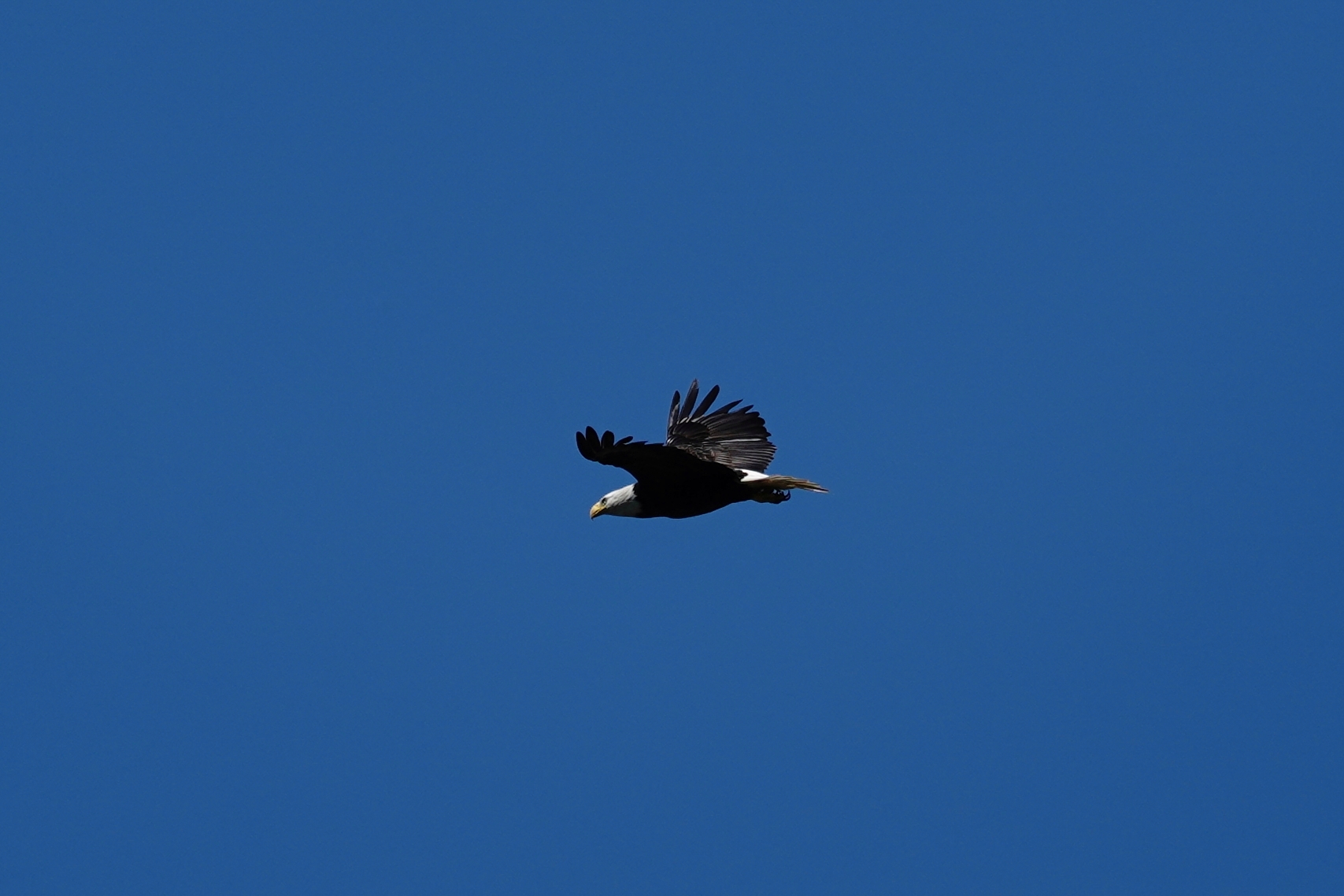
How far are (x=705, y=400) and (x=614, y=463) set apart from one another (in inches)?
133

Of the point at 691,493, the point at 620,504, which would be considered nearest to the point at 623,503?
the point at 620,504

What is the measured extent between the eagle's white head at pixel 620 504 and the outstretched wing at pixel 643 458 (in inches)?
20.7

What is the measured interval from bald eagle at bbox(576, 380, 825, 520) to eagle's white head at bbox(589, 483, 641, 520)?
1 cm

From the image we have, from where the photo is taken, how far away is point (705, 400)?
854 inches

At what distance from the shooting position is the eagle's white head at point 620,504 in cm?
2028

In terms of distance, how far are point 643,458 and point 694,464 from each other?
0.92 meters

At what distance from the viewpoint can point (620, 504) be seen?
20391mm

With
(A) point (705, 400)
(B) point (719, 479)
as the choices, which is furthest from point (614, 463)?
(A) point (705, 400)

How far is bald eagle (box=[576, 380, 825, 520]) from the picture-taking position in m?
18.6

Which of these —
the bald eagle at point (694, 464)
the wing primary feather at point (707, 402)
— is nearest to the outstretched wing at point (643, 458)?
the bald eagle at point (694, 464)

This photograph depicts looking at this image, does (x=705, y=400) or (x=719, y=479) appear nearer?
(x=719, y=479)

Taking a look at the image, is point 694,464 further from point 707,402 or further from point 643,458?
point 707,402

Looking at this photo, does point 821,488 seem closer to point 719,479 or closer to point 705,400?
point 719,479

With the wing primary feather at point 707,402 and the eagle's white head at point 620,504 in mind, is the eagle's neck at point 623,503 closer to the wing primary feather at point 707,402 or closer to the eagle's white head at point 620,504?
the eagle's white head at point 620,504
